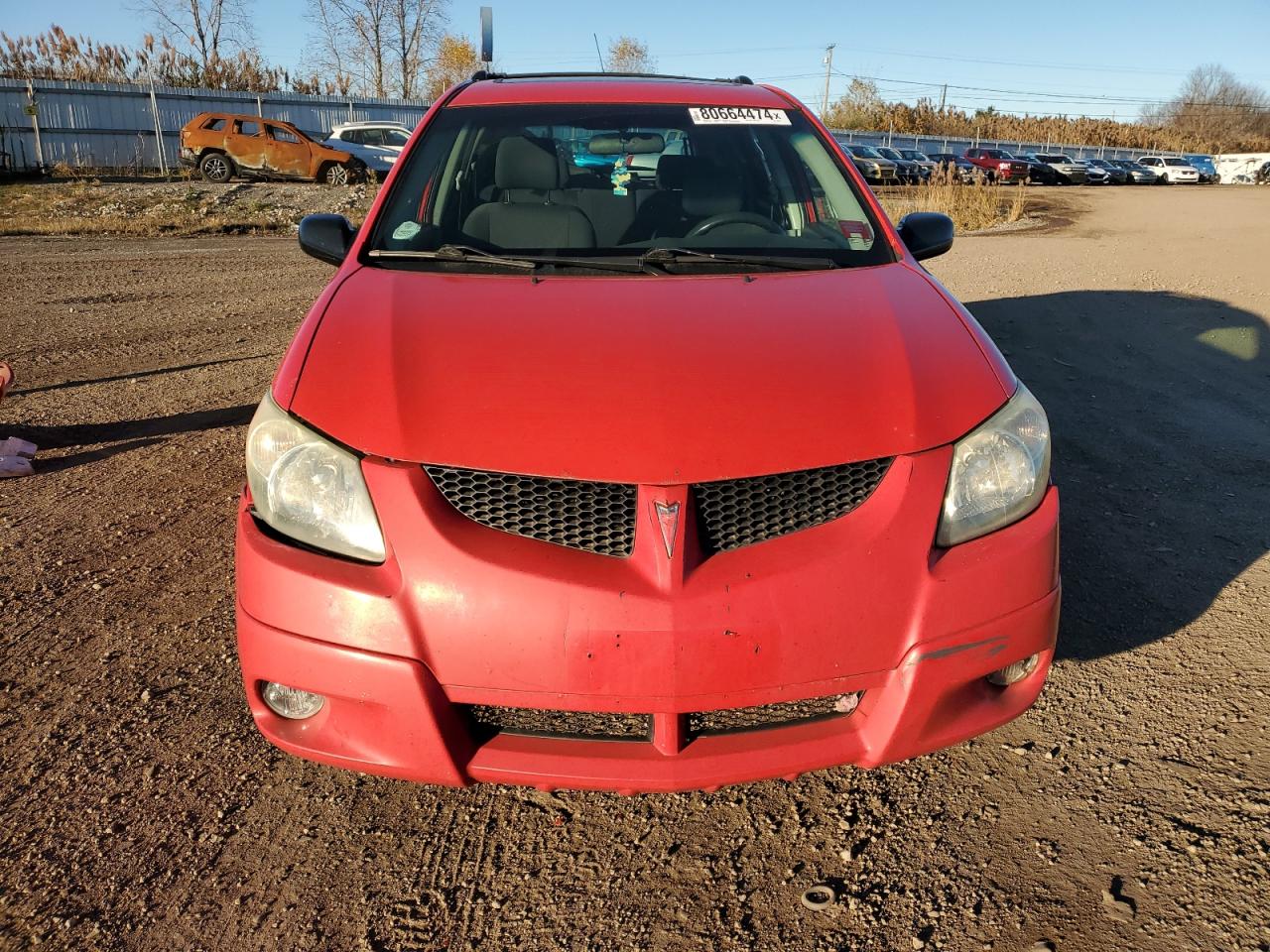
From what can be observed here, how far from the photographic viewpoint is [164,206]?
1645cm

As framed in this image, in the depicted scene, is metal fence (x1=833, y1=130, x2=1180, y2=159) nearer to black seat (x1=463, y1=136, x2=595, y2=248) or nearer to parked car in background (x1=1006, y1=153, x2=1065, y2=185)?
parked car in background (x1=1006, y1=153, x2=1065, y2=185)

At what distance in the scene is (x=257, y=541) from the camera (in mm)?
1957

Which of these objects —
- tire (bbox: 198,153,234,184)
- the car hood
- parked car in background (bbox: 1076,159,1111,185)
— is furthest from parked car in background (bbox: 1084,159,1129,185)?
the car hood

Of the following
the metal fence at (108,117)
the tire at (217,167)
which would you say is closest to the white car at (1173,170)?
the metal fence at (108,117)

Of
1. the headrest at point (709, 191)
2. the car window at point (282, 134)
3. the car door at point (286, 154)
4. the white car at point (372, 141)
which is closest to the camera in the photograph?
the headrest at point (709, 191)

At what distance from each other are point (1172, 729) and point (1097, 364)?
4126 mm

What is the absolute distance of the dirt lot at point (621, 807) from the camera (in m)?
1.92

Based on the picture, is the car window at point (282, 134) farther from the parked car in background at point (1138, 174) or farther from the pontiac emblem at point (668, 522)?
the parked car in background at point (1138, 174)

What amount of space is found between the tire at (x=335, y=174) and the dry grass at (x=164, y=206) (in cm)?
96

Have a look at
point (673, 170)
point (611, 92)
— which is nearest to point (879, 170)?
point (611, 92)

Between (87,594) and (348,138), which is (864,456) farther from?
(348,138)

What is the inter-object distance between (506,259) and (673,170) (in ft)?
3.01

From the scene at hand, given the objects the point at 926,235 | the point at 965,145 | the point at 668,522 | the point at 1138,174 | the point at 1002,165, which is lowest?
the point at 1138,174

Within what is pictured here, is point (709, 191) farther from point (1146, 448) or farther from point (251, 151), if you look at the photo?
A: point (251, 151)
